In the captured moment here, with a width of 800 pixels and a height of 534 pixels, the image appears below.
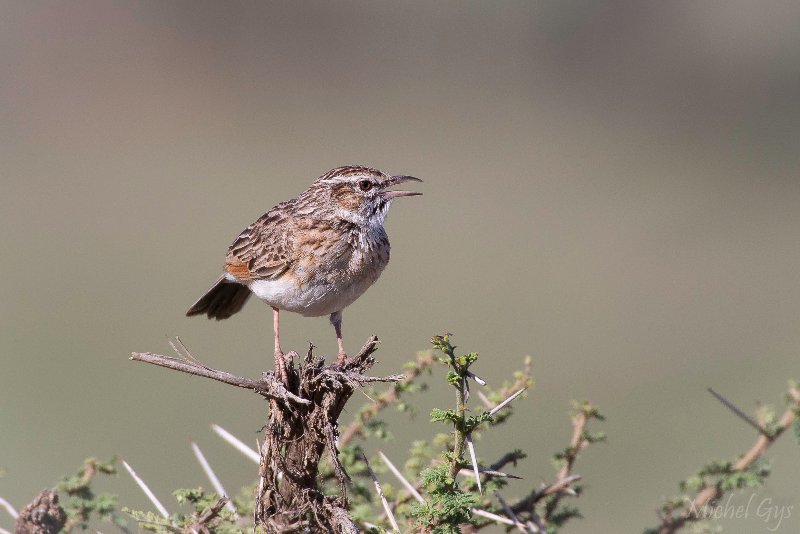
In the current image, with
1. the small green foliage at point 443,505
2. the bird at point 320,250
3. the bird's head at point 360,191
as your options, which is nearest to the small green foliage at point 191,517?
the small green foliage at point 443,505

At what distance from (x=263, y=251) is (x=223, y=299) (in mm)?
779

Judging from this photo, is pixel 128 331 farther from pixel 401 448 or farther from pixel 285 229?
pixel 285 229

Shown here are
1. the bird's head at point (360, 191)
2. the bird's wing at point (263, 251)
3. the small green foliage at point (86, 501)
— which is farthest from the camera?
the bird's head at point (360, 191)

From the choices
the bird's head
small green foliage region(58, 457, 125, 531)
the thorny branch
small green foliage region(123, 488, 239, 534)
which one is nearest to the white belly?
the bird's head

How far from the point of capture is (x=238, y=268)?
6.81 metres

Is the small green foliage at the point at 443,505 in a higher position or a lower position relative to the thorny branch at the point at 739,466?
lower

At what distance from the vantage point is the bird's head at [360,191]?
6.82 m

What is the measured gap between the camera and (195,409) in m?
11.4

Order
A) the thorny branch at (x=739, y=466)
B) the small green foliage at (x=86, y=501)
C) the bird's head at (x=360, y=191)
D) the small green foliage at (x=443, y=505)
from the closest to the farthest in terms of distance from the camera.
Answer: the small green foliage at (x=443, y=505) < the small green foliage at (x=86, y=501) < the thorny branch at (x=739, y=466) < the bird's head at (x=360, y=191)

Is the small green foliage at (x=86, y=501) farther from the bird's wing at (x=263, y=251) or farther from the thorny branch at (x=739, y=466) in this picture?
the thorny branch at (x=739, y=466)

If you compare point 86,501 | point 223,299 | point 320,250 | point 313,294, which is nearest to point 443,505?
point 86,501

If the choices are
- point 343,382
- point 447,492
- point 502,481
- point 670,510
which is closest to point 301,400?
point 343,382

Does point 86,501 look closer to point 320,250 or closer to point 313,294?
point 313,294

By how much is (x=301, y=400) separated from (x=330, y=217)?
8.32ft
